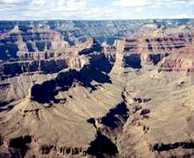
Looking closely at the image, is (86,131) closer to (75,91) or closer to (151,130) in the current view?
(151,130)

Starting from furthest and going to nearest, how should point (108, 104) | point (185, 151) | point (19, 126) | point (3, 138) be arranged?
point (108, 104) < point (19, 126) < point (3, 138) < point (185, 151)

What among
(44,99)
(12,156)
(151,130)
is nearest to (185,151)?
(151,130)

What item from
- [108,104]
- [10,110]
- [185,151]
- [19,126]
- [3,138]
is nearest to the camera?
[185,151]

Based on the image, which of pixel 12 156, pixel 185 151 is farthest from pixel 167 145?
pixel 12 156

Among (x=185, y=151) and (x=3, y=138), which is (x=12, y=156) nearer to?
(x=3, y=138)

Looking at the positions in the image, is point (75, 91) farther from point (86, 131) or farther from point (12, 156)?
point (12, 156)

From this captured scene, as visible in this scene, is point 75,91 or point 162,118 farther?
point 75,91

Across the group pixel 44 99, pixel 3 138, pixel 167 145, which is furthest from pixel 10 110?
pixel 167 145

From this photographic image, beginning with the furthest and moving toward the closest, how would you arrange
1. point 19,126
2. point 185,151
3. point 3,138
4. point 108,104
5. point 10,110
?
point 108,104, point 10,110, point 19,126, point 3,138, point 185,151

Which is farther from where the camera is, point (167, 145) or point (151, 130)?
point (151, 130)
